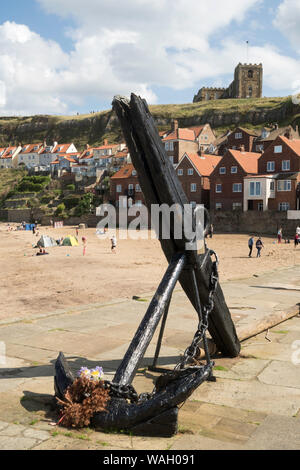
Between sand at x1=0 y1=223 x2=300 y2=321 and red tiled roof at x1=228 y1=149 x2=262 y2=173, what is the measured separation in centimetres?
1288

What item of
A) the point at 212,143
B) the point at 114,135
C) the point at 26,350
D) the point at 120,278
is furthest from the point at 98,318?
the point at 114,135

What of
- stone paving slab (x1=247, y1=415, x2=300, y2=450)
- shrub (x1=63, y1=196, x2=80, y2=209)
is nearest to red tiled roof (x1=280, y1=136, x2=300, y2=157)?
shrub (x1=63, y1=196, x2=80, y2=209)

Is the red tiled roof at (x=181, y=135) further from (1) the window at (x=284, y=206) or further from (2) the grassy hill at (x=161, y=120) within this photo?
(1) the window at (x=284, y=206)

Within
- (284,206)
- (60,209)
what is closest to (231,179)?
(284,206)

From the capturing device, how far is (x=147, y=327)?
5.22 metres

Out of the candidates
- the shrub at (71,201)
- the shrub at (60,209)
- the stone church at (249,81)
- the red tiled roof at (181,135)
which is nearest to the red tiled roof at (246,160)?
the red tiled roof at (181,135)

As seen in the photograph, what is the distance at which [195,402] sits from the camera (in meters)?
5.63

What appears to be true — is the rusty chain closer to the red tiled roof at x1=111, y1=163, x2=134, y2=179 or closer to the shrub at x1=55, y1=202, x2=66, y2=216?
the red tiled roof at x1=111, y1=163, x2=134, y2=179

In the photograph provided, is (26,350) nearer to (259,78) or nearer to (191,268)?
(191,268)

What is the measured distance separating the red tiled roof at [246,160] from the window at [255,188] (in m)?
2.61

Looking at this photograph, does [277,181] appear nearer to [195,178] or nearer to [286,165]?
[286,165]

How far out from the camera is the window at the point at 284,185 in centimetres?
5159

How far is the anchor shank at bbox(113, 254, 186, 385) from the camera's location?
484cm

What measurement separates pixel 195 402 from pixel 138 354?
129 centimetres
